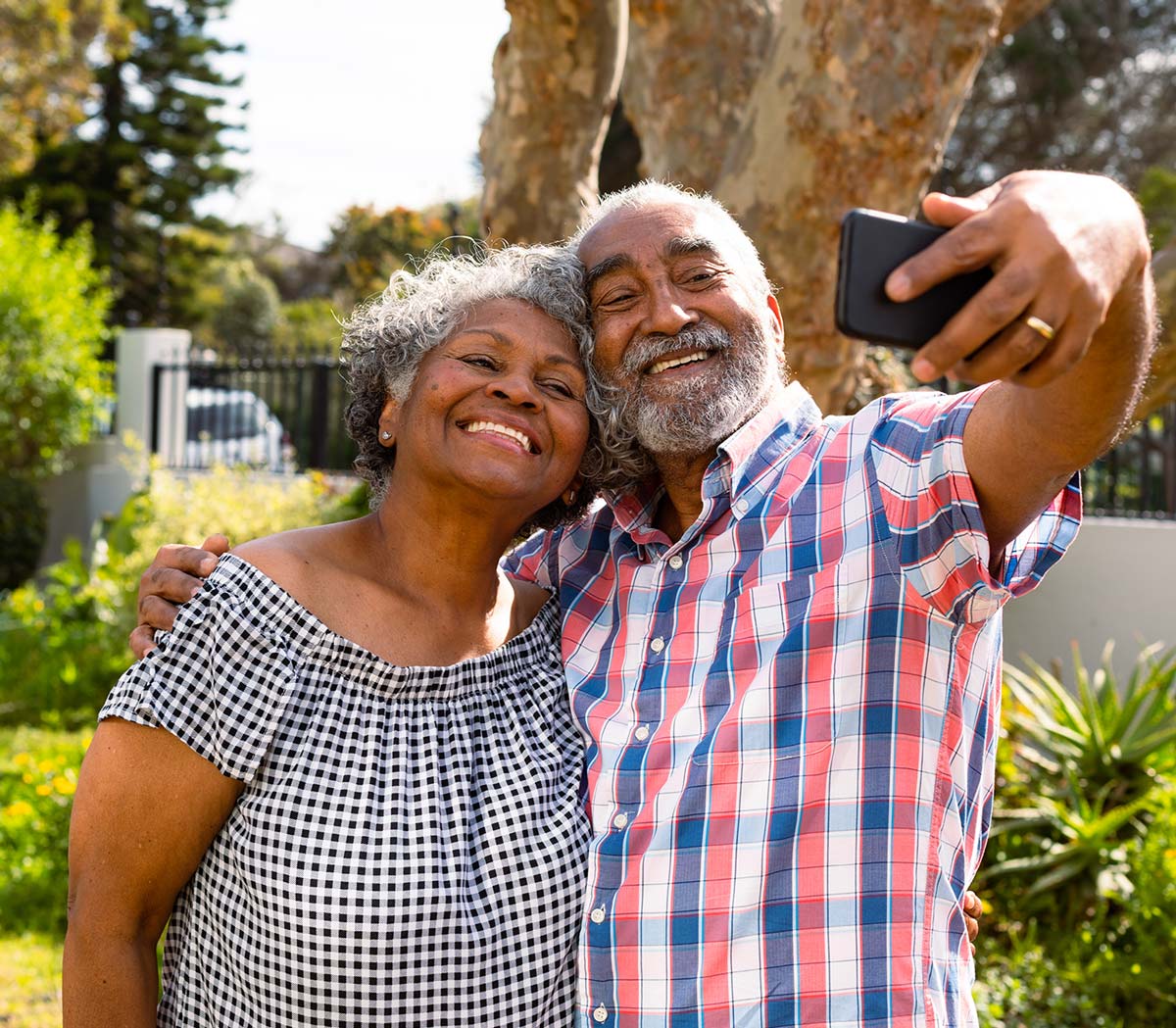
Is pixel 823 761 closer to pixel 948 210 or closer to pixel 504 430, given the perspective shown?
pixel 504 430

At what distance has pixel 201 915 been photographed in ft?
7.22

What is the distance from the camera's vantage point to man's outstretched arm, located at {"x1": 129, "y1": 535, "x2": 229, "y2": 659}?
226cm

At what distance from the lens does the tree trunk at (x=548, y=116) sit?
4.65 metres

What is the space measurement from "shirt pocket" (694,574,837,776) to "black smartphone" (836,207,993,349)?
3.14 ft

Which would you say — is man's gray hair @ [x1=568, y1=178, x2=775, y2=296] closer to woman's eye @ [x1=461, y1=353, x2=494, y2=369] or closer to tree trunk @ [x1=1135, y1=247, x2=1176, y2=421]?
woman's eye @ [x1=461, y1=353, x2=494, y2=369]

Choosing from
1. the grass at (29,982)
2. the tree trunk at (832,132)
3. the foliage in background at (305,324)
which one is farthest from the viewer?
the foliage in background at (305,324)

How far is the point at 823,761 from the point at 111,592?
351 inches

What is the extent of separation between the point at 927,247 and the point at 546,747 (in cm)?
137

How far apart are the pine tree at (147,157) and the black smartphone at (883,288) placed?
1091 inches

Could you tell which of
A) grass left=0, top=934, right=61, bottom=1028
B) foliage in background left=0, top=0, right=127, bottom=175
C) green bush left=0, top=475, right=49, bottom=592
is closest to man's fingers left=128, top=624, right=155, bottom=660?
grass left=0, top=934, right=61, bottom=1028

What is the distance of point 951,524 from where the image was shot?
1893 mm

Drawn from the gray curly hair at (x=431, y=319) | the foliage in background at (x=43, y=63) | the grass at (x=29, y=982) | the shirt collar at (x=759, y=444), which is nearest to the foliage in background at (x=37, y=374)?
the foliage in background at (x=43, y=63)

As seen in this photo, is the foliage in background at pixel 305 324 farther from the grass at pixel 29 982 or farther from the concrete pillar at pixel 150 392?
the grass at pixel 29 982

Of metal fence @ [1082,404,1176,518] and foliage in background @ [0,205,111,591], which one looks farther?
foliage in background @ [0,205,111,591]
